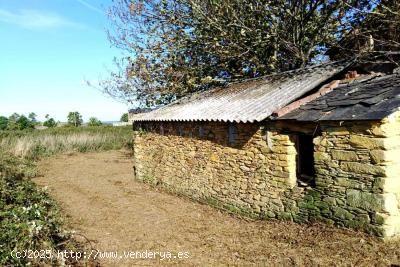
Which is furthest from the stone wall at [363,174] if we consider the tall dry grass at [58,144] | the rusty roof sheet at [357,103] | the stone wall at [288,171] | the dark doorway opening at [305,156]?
the tall dry grass at [58,144]

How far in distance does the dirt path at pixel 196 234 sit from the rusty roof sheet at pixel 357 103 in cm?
196

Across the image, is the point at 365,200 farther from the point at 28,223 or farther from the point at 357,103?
the point at 28,223

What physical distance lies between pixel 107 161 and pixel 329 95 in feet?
45.6

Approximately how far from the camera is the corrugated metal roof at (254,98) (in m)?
7.00

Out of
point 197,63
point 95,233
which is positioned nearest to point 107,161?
point 197,63

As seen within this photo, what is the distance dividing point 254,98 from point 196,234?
11.7 ft

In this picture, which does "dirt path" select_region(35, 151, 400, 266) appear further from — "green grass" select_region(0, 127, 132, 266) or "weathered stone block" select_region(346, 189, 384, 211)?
"green grass" select_region(0, 127, 132, 266)

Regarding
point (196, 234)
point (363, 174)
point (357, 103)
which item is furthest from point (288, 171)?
point (196, 234)

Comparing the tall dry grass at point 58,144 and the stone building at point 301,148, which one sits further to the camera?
the tall dry grass at point 58,144

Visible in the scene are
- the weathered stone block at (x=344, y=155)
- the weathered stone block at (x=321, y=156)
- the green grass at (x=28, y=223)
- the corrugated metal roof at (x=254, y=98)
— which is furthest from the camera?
the corrugated metal roof at (x=254, y=98)

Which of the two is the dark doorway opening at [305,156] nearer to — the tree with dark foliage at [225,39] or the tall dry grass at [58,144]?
the tree with dark foliage at [225,39]

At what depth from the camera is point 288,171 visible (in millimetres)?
6457

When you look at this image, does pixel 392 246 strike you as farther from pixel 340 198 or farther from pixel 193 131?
pixel 193 131

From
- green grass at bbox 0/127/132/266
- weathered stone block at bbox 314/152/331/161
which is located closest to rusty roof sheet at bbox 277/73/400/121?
weathered stone block at bbox 314/152/331/161
